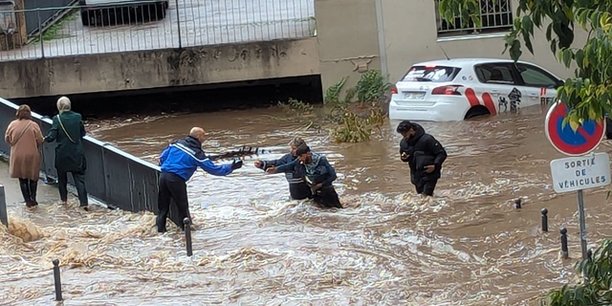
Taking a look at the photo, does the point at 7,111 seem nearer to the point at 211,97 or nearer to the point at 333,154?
the point at 333,154

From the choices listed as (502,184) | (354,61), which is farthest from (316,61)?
(502,184)

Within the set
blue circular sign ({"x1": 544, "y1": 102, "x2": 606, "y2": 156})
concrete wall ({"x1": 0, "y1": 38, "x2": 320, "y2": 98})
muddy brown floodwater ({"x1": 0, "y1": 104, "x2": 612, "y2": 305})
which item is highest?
concrete wall ({"x1": 0, "y1": 38, "x2": 320, "y2": 98})

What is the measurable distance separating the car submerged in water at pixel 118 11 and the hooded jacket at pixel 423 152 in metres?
14.9

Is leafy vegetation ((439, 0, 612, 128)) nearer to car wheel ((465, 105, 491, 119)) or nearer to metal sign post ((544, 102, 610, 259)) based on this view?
metal sign post ((544, 102, 610, 259))

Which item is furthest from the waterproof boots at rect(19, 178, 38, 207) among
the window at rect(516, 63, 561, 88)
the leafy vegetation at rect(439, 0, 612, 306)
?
the leafy vegetation at rect(439, 0, 612, 306)

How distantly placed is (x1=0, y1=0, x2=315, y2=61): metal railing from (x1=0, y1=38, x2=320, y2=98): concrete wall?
45 centimetres

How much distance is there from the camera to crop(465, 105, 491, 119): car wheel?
17938 millimetres

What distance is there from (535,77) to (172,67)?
26.0 ft

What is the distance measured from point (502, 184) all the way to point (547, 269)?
156 inches

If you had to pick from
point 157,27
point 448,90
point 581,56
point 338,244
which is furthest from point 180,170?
point 157,27

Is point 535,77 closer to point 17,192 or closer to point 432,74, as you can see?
point 432,74

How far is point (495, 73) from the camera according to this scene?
1839 centimetres

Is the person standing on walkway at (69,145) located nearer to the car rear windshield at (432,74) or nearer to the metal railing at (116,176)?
the metal railing at (116,176)

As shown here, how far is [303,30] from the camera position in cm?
2345
